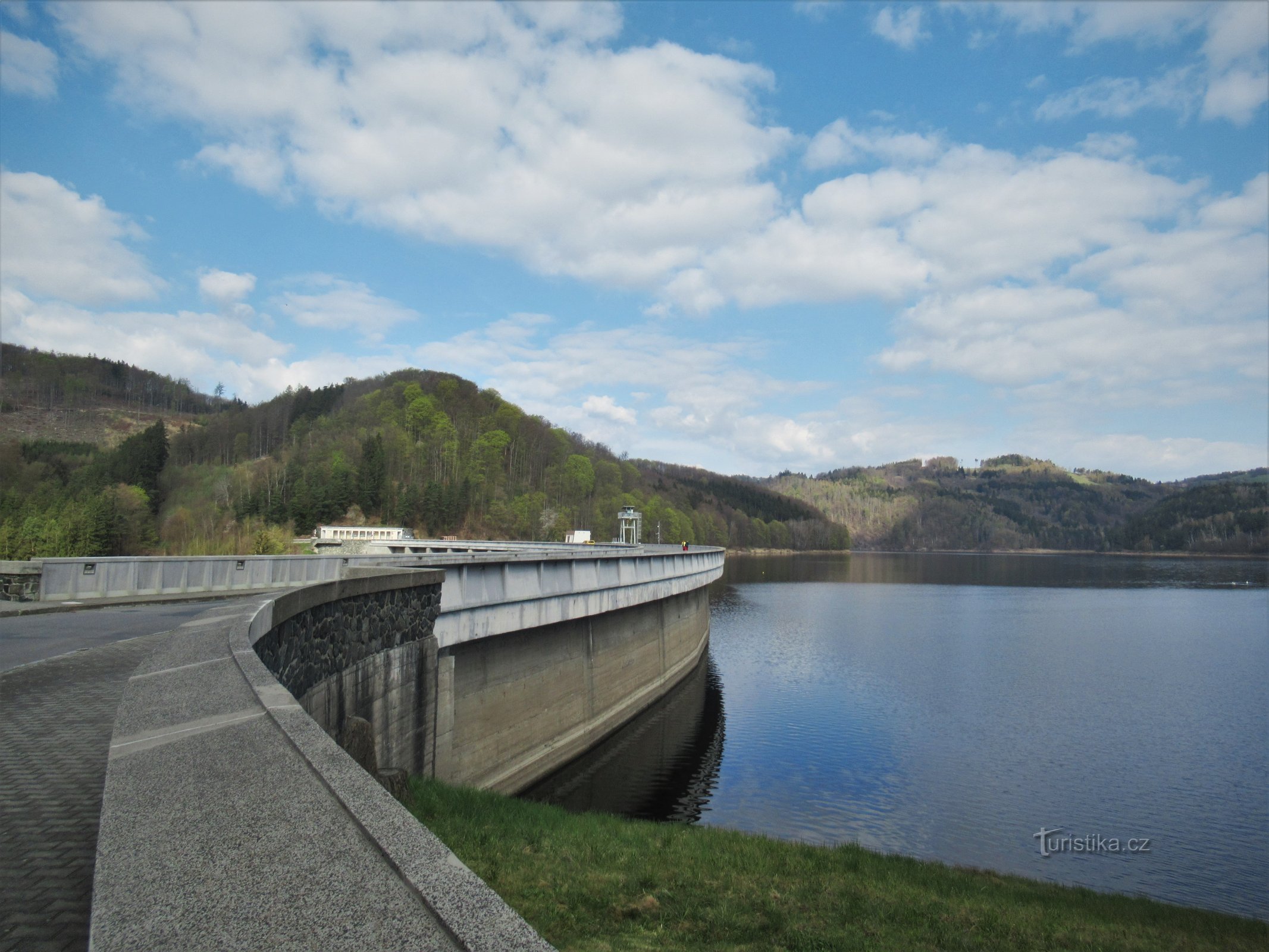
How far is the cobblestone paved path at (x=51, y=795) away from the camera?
3.76m

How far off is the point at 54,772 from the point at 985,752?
2264cm

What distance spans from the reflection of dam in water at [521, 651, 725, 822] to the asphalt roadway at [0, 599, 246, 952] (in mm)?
10118

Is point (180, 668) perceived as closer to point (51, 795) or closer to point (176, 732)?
point (51, 795)

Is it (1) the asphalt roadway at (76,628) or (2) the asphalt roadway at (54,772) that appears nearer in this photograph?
(2) the asphalt roadway at (54,772)

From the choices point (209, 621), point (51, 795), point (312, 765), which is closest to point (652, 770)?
point (209, 621)

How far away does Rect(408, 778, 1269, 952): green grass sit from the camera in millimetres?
6840

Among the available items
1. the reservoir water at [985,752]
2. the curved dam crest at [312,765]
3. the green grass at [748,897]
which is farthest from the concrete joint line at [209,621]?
the reservoir water at [985,752]

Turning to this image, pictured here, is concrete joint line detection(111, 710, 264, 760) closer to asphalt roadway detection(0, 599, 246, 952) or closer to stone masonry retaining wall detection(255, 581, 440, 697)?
asphalt roadway detection(0, 599, 246, 952)

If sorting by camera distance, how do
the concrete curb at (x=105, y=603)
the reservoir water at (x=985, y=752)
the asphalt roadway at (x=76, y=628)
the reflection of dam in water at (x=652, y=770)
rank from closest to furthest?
the asphalt roadway at (x=76, y=628), the reservoir water at (x=985, y=752), the concrete curb at (x=105, y=603), the reflection of dam in water at (x=652, y=770)

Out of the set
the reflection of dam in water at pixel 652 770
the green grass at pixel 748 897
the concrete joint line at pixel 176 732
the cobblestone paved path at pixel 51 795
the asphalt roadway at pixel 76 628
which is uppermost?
the concrete joint line at pixel 176 732

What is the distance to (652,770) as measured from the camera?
21.6 m

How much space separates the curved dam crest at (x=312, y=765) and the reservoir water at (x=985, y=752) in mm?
4481

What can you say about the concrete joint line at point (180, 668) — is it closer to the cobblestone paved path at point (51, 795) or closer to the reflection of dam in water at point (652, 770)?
the cobblestone paved path at point (51, 795)

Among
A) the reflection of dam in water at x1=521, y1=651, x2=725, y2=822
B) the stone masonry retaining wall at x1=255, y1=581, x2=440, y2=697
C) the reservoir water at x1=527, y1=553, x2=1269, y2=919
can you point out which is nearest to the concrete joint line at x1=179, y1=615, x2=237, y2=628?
the stone masonry retaining wall at x1=255, y1=581, x2=440, y2=697
